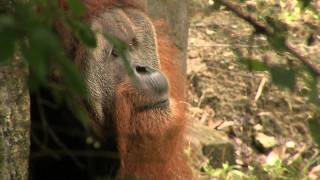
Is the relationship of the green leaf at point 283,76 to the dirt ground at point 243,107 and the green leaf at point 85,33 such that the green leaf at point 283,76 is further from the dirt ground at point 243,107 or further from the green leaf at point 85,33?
the dirt ground at point 243,107

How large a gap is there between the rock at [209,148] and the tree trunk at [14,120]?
2236 millimetres

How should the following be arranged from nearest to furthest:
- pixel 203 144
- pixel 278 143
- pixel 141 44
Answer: pixel 141 44 < pixel 203 144 < pixel 278 143

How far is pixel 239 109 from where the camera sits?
4.64 m

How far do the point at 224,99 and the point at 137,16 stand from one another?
2.23 m

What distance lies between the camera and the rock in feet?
13.2

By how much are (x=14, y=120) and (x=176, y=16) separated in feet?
6.92

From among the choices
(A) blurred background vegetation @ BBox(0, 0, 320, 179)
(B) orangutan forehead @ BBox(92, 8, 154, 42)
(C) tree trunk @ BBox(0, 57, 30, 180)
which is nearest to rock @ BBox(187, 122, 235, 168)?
(A) blurred background vegetation @ BBox(0, 0, 320, 179)

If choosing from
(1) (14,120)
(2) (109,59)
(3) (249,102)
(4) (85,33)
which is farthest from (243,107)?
(4) (85,33)

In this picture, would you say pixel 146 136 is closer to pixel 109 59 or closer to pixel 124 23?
pixel 109 59

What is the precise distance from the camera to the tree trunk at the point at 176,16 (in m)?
3.61

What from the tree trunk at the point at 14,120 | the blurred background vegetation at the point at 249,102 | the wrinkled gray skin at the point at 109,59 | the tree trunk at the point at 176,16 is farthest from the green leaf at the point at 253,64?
the tree trunk at the point at 176,16

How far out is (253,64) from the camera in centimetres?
124

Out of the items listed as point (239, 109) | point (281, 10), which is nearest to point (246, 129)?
point (239, 109)

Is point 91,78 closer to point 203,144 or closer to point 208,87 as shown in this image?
point 203,144
